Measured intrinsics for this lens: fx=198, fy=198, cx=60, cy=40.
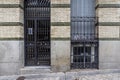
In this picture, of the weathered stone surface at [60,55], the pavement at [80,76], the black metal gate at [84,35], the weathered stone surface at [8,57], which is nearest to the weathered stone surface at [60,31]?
the weathered stone surface at [60,55]

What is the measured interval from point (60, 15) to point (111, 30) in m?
2.27

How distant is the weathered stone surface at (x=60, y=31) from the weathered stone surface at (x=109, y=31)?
142 cm

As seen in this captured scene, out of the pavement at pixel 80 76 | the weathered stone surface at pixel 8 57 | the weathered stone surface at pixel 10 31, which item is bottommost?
the pavement at pixel 80 76

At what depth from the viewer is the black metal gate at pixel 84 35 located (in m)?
8.80

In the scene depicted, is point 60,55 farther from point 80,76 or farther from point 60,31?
point 80,76

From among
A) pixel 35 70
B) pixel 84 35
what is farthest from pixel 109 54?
pixel 35 70

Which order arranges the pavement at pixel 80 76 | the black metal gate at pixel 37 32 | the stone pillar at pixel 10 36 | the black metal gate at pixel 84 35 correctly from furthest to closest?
1. the black metal gate at pixel 37 32
2. the black metal gate at pixel 84 35
3. the stone pillar at pixel 10 36
4. the pavement at pixel 80 76

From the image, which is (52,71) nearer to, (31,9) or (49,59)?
(49,59)

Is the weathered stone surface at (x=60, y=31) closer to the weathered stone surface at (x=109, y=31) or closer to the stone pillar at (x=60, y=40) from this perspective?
the stone pillar at (x=60, y=40)

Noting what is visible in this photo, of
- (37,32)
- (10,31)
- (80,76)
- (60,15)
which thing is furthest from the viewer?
(37,32)

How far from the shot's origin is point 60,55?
27.7 ft

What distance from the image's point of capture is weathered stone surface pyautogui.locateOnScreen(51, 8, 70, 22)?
8.45m

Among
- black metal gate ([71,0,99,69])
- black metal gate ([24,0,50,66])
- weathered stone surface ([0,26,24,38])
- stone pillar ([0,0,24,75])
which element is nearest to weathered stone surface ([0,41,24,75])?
stone pillar ([0,0,24,75])

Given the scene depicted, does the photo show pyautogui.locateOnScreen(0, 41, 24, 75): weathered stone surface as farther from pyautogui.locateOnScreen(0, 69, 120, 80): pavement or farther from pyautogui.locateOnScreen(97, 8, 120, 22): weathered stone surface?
pyautogui.locateOnScreen(97, 8, 120, 22): weathered stone surface
